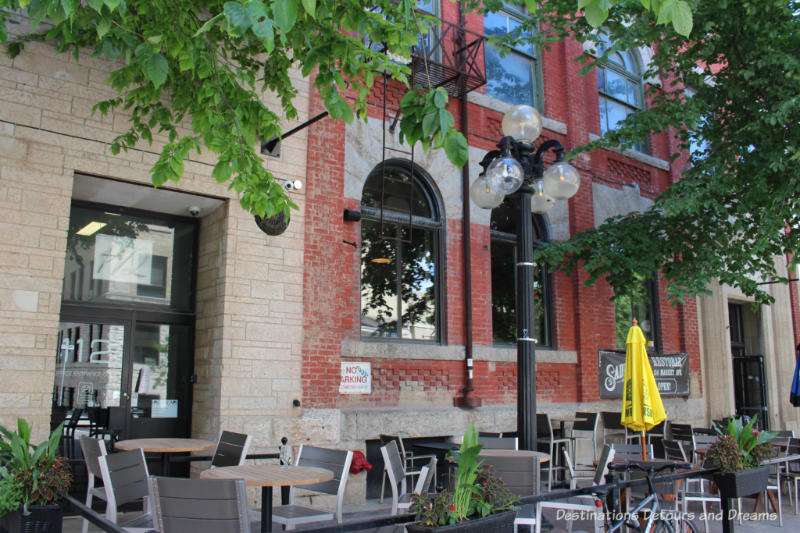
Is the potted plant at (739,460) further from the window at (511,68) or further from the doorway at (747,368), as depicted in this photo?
the doorway at (747,368)

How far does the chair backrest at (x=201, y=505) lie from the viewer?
3.63m

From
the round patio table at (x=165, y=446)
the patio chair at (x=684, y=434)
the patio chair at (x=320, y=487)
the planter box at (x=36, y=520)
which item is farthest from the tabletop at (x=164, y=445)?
the patio chair at (x=684, y=434)

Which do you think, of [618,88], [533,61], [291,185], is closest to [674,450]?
[291,185]

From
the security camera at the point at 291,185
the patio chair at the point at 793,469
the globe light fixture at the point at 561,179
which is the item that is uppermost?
the security camera at the point at 291,185

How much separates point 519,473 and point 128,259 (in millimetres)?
5313

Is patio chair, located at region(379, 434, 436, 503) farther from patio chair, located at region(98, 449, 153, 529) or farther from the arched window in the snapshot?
patio chair, located at region(98, 449, 153, 529)

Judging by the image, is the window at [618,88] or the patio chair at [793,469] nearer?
the patio chair at [793,469]

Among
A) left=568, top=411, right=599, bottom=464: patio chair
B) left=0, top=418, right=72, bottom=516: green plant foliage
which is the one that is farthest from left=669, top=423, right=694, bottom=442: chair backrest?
left=0, top=418, right=72, bottom=516: green plant foliage

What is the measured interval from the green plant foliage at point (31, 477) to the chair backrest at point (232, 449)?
7.21 feet

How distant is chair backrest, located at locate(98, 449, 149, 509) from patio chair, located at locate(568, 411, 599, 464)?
22.8 ft

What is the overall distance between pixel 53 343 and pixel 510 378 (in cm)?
658

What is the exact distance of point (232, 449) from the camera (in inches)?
248

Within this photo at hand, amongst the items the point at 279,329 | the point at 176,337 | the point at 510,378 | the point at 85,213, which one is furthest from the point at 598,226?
the point at 85,213

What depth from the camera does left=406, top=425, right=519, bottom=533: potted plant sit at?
3520 mm
